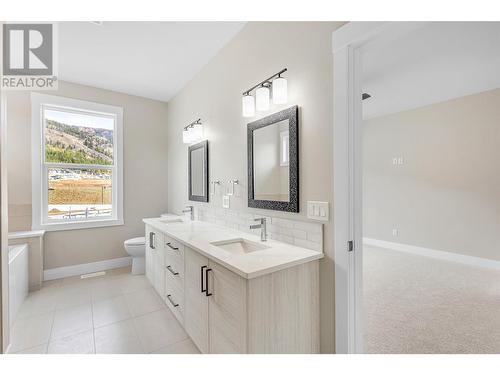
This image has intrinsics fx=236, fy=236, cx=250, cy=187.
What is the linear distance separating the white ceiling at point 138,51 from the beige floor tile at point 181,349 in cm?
268

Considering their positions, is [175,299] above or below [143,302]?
above

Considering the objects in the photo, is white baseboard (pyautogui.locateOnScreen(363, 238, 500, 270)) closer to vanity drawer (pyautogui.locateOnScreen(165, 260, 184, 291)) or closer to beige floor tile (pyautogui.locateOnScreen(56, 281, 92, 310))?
vanity drawer (pyautogui.locateOnScreen(165, 260, 184, 291))

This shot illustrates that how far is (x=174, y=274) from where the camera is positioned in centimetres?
207

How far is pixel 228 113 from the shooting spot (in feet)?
7.89

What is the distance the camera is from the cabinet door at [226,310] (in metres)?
1.23

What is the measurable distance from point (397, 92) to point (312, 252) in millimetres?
3242

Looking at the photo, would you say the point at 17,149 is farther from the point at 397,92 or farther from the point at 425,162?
the point at 425,162

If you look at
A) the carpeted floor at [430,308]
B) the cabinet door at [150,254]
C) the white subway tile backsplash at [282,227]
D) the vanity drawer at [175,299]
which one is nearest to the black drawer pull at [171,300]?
the vanity drawer at [175,299]

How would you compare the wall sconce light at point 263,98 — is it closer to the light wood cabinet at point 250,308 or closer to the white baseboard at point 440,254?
the light wood cabinet at point 250,308

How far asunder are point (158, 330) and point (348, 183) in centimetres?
194

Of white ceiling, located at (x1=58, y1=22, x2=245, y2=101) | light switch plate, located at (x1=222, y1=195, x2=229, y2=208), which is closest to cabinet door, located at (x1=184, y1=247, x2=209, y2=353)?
light switch plate, located at (x1=222, y1=195, x2=229, y2=208)

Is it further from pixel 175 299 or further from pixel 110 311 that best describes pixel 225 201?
pixel 110 311

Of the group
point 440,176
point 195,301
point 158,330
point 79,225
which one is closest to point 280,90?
point 195,301
